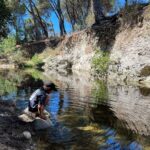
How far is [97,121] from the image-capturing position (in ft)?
47.0

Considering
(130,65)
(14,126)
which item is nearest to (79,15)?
(130,65)

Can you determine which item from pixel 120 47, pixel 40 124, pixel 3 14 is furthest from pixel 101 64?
pixel 40 124

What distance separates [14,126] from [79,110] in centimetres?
497

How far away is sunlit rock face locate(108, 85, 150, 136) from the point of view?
44.3 ft

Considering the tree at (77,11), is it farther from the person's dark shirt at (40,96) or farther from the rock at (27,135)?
the rock at (27,135)

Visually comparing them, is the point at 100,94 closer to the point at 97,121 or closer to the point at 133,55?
the point at 97,121

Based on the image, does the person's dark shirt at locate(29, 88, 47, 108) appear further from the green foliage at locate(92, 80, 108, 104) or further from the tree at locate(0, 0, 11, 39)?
the tree at locate(0, 0, 11, 39)

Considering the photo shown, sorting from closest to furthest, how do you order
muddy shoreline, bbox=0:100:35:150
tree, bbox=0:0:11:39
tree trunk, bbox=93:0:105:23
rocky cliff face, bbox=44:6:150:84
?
muddy shoreline, bbox=0:100:35:150, tree, bbox=0:0:11:39, rocky cliff face, bbox=44:6:150:84, tree trunk, bbox=93:0:105:23

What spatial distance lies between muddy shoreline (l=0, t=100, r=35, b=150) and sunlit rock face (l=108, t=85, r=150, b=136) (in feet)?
12.1

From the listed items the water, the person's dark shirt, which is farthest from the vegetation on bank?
the person's dark shirt

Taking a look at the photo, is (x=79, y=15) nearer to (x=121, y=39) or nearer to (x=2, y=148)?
(x=121, y=39)

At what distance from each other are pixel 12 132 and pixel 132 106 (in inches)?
306

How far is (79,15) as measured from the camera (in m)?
72.2

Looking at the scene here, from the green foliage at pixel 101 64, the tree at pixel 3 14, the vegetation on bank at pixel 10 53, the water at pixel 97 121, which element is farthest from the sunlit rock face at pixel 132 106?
the vegetation on bank at pixel 10 53
